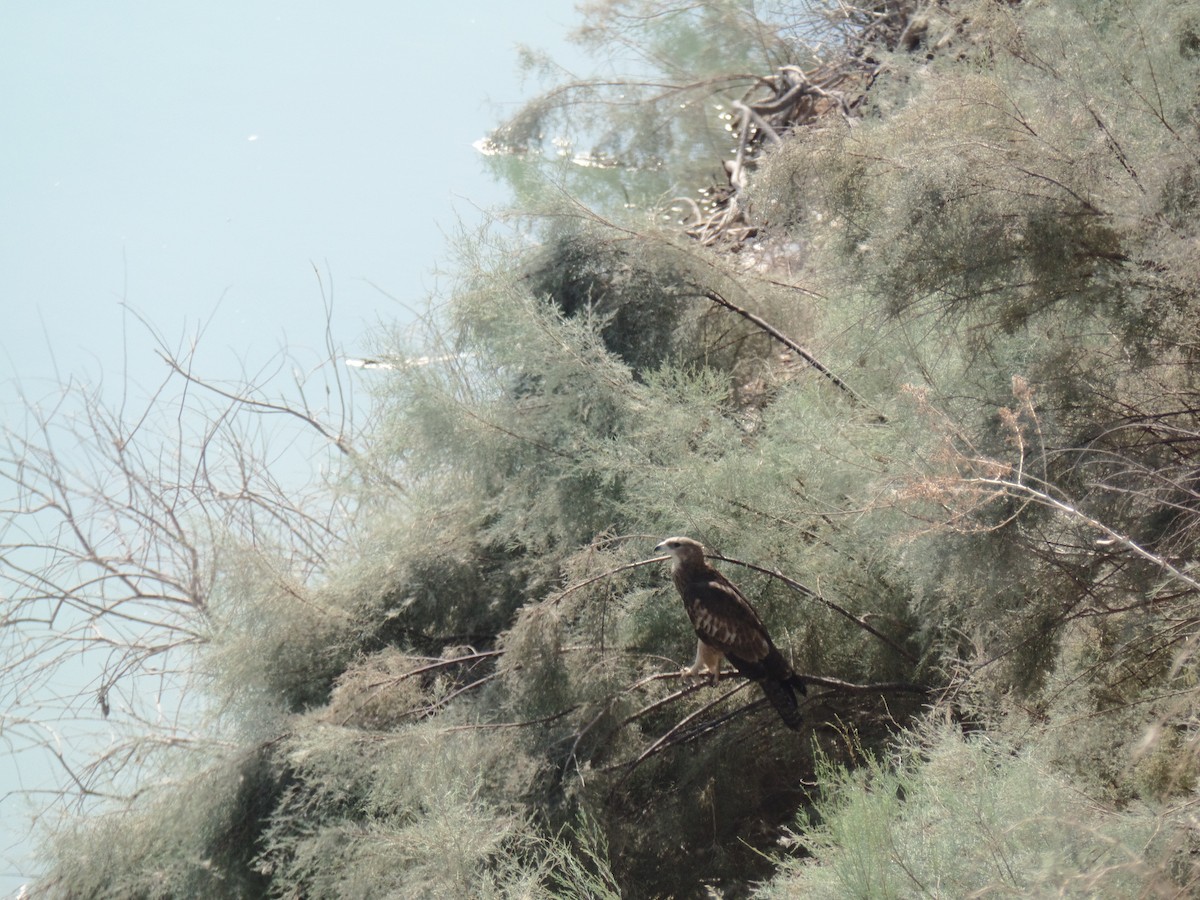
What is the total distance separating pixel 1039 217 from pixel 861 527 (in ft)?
2.60

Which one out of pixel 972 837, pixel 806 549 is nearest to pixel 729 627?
pixel 806 549

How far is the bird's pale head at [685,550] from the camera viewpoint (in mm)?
2588

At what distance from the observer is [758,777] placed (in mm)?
2916

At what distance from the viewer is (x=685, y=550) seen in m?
2.60

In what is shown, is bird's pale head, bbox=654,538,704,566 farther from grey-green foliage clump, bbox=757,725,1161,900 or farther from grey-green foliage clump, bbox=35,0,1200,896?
grey-green foliage clump, bbox=757,725,1161,900

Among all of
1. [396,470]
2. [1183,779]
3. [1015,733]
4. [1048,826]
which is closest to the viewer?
[1048,826]

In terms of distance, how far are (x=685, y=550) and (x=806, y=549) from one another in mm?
383

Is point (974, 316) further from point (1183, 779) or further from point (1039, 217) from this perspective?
point (1183, 779)

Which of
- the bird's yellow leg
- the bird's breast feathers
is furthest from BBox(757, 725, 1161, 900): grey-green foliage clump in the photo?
the bird's yellow leg

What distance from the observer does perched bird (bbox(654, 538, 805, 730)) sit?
254 centimetres

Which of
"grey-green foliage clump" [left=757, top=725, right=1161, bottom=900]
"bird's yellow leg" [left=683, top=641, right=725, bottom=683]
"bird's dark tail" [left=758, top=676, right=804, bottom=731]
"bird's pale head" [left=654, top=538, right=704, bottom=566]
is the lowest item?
"grey-green foliage clump" [left=757, top=725, right=1161, bottom=900]

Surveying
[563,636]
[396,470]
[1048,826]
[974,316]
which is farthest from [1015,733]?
[396,470]

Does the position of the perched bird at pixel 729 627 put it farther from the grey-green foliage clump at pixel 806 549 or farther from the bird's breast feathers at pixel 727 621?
the grey-green foliage clump at pixel 806 549

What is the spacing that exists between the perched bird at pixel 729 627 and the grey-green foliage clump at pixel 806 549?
0.47 ft
